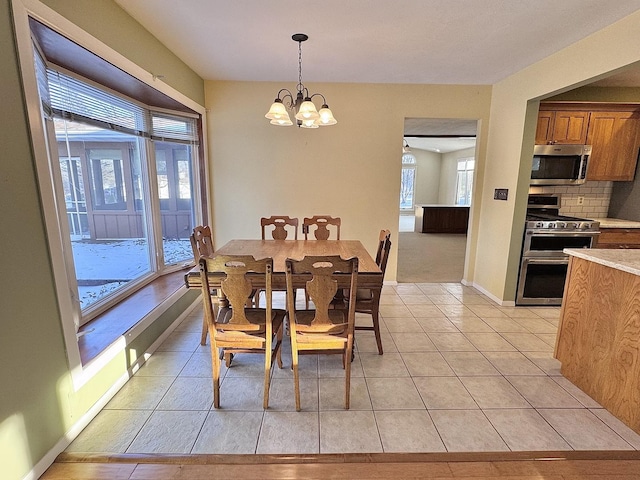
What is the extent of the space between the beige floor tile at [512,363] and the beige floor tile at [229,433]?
1.79 meters

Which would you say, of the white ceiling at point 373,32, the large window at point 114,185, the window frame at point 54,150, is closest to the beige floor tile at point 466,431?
the window frame at point 54,150

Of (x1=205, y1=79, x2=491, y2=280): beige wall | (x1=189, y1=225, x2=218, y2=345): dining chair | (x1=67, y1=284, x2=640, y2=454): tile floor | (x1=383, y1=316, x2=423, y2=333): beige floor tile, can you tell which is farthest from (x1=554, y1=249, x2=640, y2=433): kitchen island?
(x1=189, y1=225, x2=218, y2=345): dining chair

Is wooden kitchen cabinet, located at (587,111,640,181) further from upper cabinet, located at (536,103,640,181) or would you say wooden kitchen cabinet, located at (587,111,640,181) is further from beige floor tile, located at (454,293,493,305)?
beige floor tile, located at (454,293,493,305)

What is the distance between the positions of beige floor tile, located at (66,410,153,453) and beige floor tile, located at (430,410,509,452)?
1.70 m

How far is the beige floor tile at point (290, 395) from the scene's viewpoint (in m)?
1.90

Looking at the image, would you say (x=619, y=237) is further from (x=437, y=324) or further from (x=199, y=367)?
(x=199, y=367)

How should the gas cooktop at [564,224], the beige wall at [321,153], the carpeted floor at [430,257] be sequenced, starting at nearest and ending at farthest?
1. the gas cooktop at [564,224]
2. the beige wall at [321,153]
3. the carpeted floor at [430,257]

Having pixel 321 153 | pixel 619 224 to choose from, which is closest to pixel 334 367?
pixel 321 153

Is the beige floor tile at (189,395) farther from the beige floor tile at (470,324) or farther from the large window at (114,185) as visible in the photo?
the beige floor tile at (470,324)

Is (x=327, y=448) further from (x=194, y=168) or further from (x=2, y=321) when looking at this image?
(x=194, y=168)

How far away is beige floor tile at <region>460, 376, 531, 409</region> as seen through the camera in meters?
1.94

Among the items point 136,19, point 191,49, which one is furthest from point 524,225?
point 136,19

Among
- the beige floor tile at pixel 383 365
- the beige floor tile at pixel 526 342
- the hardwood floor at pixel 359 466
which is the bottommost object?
the hardwood floor at pixel 359 466

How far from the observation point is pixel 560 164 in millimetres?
3480
